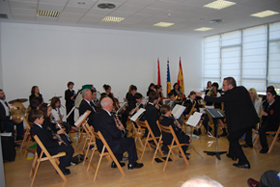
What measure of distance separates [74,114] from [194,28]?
5.99 metres

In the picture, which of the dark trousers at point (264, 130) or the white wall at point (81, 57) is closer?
the dark trousers at point (264, 130)

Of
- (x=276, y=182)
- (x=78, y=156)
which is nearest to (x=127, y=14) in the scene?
(x=78, y=156)

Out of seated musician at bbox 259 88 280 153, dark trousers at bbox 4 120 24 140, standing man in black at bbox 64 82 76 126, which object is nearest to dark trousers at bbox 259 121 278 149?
seated musician at bbox 259 88 280 153

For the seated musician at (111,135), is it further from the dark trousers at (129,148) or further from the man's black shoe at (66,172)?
the man's black shoe at (66,172)

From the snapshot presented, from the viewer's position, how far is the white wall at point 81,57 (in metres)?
7.59

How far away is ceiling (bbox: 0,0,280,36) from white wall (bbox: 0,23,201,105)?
2.08 feet

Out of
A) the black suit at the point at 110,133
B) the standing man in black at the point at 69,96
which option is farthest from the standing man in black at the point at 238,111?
the standing man in black at the point at 69,96

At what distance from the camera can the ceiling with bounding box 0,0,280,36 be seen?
17.6 feet

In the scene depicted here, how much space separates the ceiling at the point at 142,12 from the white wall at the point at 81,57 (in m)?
0.64

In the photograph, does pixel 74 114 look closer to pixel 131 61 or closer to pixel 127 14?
pixel 131 61

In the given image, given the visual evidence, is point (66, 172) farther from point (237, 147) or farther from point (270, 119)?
point (270, 119)

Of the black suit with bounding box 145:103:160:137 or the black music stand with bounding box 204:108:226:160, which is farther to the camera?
the black suit with bounding box 145:103:160:137

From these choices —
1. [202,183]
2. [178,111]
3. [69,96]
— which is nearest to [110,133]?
[178,111]

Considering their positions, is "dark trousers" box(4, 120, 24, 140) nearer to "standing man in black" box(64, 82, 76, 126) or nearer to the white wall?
"standing man in black" box(64, 82, 76, 126)
